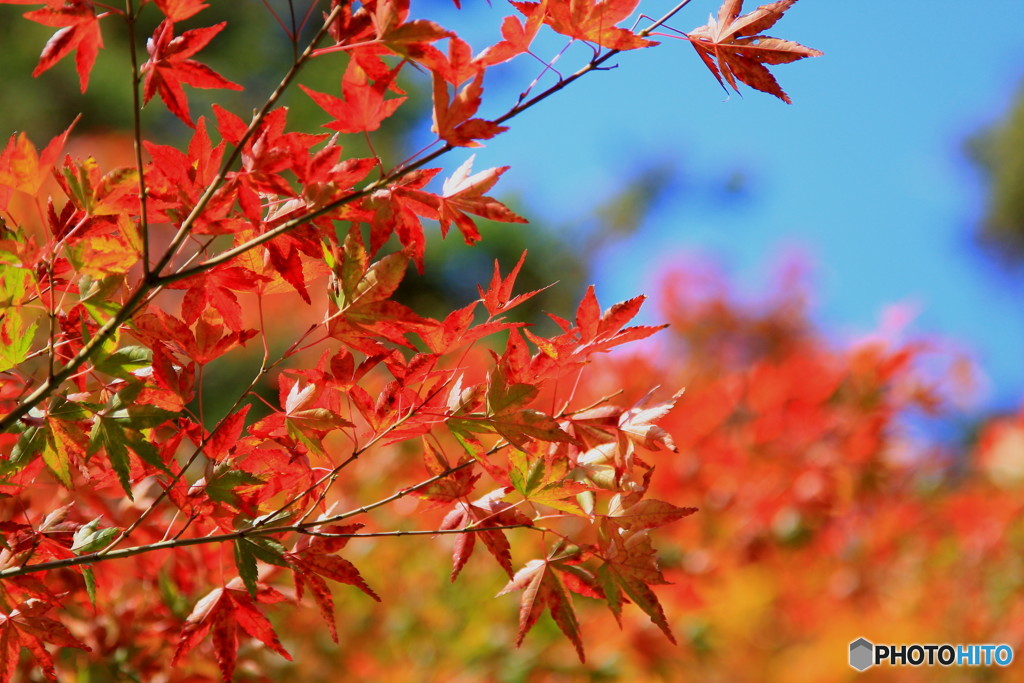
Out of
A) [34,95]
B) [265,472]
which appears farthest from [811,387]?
[34,95]

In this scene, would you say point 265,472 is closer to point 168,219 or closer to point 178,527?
point 168,219

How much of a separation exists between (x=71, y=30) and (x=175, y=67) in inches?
2.6

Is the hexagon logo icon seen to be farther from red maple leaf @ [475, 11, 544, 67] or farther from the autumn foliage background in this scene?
red maple leaf @ [475, 11, 544, 67]

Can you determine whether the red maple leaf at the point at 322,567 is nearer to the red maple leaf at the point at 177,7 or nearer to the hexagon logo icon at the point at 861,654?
the red maple leaf at the point at 177,7

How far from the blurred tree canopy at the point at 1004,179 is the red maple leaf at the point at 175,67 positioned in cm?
1384

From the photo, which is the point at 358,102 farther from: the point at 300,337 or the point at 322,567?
the point at 322,567

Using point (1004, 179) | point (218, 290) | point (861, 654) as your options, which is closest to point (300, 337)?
point (218, 290)

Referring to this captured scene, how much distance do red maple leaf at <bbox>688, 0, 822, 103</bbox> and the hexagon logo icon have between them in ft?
6.33

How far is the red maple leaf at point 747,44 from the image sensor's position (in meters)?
0.51

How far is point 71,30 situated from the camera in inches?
20.6

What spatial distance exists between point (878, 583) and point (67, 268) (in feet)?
8.66

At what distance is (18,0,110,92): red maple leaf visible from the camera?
515mm

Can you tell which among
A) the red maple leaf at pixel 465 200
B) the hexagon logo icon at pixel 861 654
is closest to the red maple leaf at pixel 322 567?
the red maple leaf at pixel 465 200

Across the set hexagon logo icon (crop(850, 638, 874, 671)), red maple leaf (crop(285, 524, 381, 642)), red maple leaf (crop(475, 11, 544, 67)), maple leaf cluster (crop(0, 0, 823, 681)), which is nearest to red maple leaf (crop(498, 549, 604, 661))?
maple leaf cluster (crop(0, 0, 823, 681))
